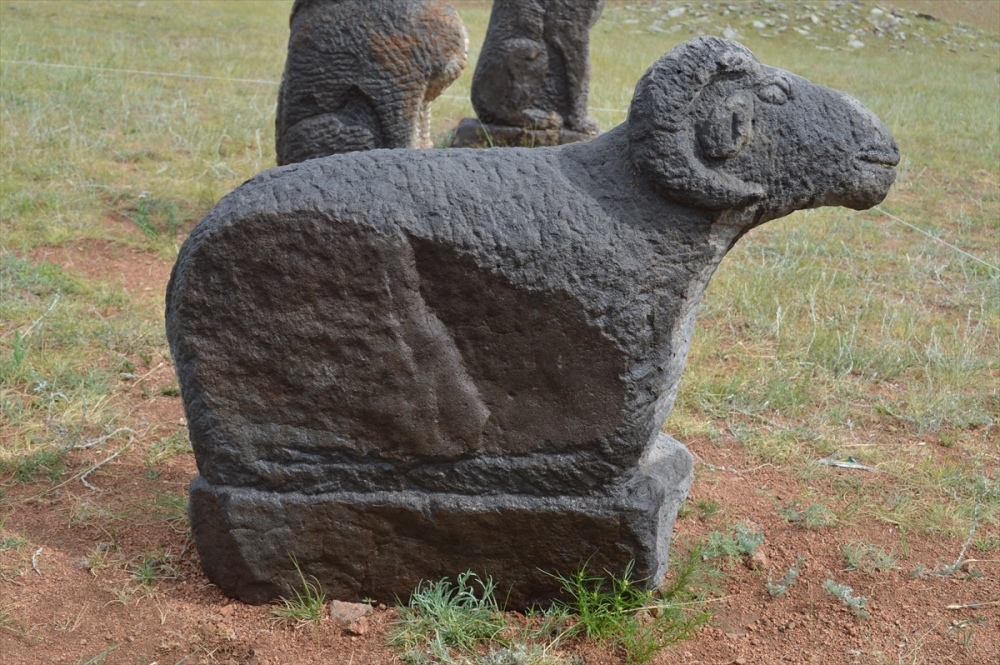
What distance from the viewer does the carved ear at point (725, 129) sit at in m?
2.22

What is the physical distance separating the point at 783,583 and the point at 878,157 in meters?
1.27

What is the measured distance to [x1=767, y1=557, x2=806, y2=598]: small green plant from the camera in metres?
2.77

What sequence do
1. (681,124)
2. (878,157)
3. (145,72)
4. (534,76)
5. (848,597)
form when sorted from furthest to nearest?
(145,72) → (534,76) → (848,597) → (878,157) → (681,124)

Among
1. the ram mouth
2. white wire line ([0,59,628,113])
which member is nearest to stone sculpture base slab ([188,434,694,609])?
the ram mouth

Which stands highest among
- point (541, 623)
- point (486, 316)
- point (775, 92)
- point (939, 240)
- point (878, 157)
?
point (775, 92)

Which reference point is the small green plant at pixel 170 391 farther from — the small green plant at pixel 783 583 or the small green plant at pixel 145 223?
the small green plant at pixel 783 583

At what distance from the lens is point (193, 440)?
2.49 metres

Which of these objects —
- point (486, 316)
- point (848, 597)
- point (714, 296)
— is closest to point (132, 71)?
point (714, 296)

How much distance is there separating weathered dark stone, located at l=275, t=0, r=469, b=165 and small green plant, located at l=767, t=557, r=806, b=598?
9.37 feet

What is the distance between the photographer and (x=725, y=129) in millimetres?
2225

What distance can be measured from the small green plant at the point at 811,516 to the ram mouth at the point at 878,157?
1.26 meters

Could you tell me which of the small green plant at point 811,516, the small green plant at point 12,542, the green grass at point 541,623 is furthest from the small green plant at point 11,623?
the small green plant at point 811,516

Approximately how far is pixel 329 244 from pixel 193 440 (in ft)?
2.21

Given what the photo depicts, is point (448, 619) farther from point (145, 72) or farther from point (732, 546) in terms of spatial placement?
point (145, 72)
